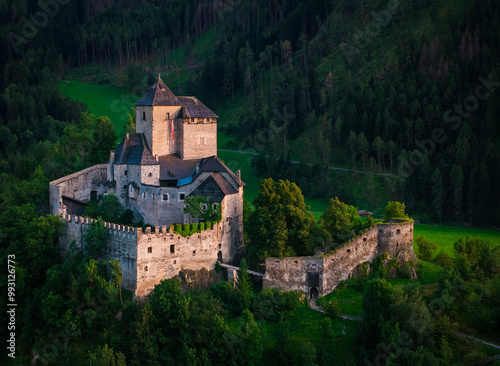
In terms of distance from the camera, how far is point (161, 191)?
7194 cm

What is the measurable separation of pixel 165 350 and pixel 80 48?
5251 inches

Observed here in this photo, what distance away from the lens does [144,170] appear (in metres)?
73.2

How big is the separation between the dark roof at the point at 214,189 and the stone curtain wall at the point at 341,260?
29.7ft

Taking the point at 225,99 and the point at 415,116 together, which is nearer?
the point at 415,116

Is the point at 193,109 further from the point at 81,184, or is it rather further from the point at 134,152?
the point at 81,184

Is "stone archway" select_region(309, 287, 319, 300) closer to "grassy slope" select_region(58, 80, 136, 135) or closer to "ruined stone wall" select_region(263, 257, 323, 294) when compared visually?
"ruined stone wall" select_region(263, 257, 323, 294)

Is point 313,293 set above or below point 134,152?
below

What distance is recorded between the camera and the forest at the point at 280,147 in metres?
60.3

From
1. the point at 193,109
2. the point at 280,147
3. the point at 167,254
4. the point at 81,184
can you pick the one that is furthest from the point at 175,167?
the point at 280,147

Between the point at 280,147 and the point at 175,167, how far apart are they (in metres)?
43.4

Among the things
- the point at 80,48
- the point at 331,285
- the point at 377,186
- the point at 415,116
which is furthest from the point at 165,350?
the point at 80,48

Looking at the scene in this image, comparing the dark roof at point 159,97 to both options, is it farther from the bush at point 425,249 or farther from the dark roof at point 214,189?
the bush at point 425,249

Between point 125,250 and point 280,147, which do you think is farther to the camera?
point 280,147

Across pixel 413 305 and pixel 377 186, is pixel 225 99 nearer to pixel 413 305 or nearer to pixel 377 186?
pixel 377 186
